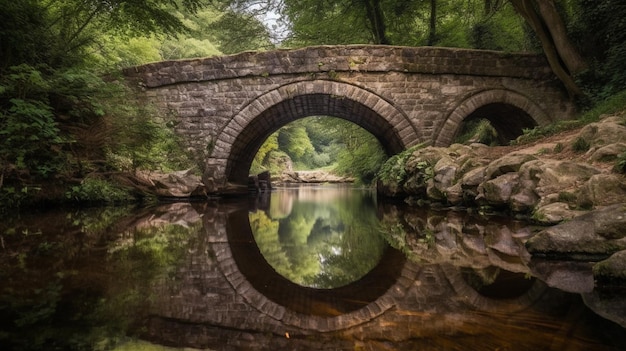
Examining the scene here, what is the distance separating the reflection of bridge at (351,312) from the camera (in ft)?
4.53

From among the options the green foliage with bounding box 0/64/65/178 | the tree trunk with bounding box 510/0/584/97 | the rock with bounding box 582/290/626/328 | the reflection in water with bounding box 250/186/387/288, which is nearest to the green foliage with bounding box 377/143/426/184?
A: the reflection in water with bounding box 250/186/387/288

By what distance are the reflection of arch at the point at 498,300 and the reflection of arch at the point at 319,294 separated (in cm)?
30

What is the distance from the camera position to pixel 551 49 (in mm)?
8812

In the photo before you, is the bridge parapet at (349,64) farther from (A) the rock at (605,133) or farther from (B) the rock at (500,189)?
(B) the rock at (500,189)

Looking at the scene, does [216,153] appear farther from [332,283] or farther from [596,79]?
[596,79]

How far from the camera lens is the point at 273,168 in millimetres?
26172

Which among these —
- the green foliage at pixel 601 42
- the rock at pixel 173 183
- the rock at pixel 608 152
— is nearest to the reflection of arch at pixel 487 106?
the green foliage at pixel 601 42

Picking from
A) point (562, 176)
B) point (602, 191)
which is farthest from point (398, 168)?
point (602, 191)

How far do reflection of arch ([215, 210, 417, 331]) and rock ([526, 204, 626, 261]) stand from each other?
104 centimetres

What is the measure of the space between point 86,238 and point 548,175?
5.13 metres

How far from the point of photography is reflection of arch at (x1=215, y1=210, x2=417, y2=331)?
1.68m

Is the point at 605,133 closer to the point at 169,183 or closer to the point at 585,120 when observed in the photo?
the point at 585,120

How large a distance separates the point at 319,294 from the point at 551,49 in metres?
9.86

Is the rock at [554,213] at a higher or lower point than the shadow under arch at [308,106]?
lower
